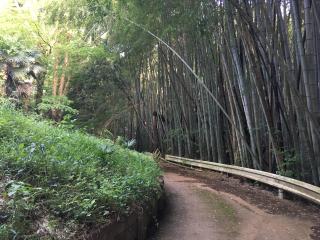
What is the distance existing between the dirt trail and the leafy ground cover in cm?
57

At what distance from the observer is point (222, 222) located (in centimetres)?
509

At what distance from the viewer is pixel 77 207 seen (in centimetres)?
311

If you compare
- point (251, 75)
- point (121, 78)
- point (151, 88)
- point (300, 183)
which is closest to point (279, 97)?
point (251, 75)

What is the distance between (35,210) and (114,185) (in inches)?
43.6

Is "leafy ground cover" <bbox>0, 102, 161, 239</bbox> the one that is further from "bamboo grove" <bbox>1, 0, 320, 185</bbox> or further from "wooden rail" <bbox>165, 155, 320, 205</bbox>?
"bamboo grove" <bbox>1, 0, 320, 185</bbox>

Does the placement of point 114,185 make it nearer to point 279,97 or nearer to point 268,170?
point 279,97

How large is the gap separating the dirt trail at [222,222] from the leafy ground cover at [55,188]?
57cm

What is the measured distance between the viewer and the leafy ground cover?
9.06 feet

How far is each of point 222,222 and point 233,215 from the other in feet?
1.46

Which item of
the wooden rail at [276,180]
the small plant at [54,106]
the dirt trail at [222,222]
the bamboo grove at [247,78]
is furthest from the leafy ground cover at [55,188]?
the small plant at [54,106]

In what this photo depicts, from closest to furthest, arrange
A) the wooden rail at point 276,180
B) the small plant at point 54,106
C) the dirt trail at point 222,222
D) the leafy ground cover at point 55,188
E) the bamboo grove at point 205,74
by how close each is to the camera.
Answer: the leafy ground cover at point 55,188, the dirt trail at point 222,222, the wooden rail at point 276,180, the bamboo grove at point 205,74, the small plant at point 54,106

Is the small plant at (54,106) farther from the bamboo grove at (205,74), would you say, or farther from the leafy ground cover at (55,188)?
the leafy ground cover at (55,188)

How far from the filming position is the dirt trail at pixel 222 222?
179 inches

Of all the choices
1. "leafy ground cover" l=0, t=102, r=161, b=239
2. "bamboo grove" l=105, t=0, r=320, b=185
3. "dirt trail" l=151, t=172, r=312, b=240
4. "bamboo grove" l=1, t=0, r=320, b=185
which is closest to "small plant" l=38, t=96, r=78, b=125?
"bamboo grove" l=1, t=0, r=320, b=185
